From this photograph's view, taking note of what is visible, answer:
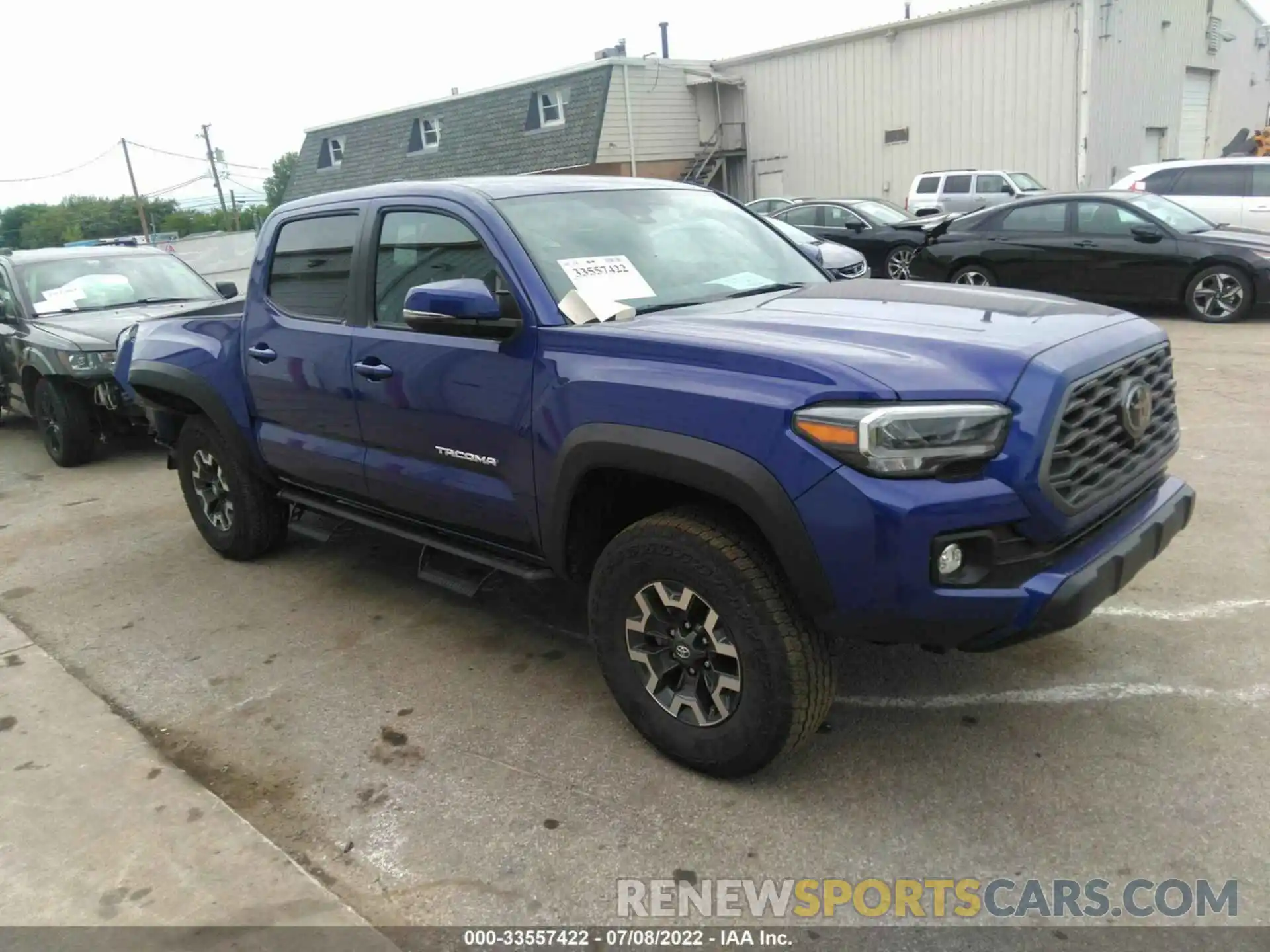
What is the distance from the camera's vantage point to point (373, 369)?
393 centimetres

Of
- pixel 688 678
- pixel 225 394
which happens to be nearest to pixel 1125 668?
pixel 688 678

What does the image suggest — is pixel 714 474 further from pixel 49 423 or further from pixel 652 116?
pixel 652 116

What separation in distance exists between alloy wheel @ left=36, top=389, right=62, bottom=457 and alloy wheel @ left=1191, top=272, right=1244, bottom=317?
11.1 m

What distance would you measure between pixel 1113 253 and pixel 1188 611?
8.09 metres

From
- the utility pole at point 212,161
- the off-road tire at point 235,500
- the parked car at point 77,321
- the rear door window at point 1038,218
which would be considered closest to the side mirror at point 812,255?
the off-road tire at point 235,500

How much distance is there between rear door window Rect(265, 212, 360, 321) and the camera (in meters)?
4.23

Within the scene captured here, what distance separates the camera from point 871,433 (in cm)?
251

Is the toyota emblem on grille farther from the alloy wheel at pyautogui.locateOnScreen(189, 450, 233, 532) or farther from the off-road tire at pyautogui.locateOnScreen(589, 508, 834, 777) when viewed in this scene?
the alloy wheel at pyautogui.locateOnScreen(189, 450, 233, 532)

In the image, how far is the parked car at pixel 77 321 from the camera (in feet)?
24.8

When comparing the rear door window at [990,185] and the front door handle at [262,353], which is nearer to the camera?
the front door handle at [262,353]

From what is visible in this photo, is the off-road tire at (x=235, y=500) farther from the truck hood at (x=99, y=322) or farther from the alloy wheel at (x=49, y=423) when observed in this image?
the alloy wheel at (x=49, y=423)

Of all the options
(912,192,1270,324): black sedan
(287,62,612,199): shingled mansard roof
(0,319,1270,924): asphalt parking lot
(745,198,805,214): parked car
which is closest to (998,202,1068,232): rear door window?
(912,192,1270,324): black sedan

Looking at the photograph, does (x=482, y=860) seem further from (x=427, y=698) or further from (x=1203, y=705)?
(x=1203, y=705)

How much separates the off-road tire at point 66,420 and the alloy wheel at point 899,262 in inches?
404
